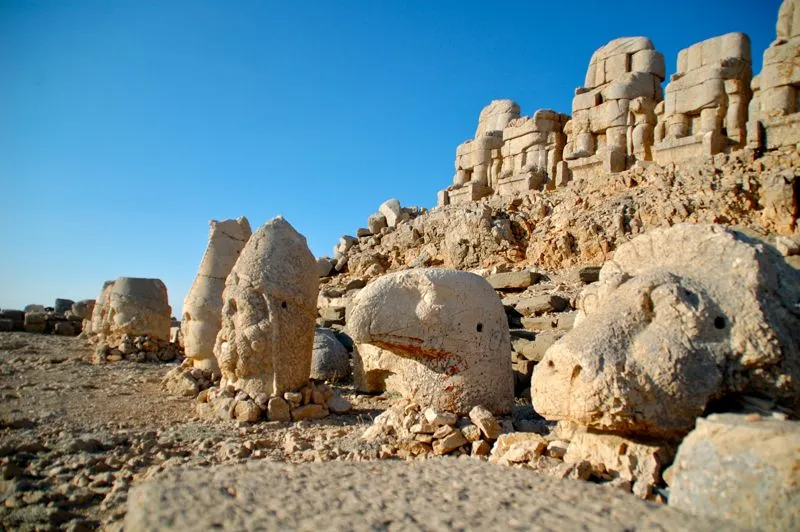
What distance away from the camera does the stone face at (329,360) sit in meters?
7.02

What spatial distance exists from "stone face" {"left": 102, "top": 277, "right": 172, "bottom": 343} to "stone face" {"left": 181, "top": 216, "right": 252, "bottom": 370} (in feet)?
7.27

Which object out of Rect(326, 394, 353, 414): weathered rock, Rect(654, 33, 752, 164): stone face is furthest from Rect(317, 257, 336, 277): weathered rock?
Rect(326, 394, 353, 414): weathered rock

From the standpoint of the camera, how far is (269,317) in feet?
16.5

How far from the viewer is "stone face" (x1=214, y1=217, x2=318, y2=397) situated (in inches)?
197

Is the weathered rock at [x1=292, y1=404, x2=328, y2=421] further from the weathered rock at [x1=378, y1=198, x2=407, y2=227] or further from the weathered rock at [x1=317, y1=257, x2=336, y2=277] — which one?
the weathered rock at [x1=378, y1=198, x2=407, y2=227]

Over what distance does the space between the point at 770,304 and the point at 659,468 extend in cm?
82

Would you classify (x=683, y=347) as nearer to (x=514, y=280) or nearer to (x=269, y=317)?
A: (x=269, y=317)

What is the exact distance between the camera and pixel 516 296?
8969mm

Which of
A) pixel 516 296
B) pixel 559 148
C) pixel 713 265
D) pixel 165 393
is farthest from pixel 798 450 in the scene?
pixel 559 148

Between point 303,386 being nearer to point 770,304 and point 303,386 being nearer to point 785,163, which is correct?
point 770,304

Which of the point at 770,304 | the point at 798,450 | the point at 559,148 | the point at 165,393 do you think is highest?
the point at 559,148

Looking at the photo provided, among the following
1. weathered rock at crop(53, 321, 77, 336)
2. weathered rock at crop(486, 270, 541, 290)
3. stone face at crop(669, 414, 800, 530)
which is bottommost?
stone face at crop(669, 414, 800, 530)

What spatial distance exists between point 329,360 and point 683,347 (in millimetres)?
5311

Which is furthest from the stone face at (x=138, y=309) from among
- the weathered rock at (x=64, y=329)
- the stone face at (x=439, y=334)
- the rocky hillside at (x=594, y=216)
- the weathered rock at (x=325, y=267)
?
the weathered rock at (x=325, y=267)
